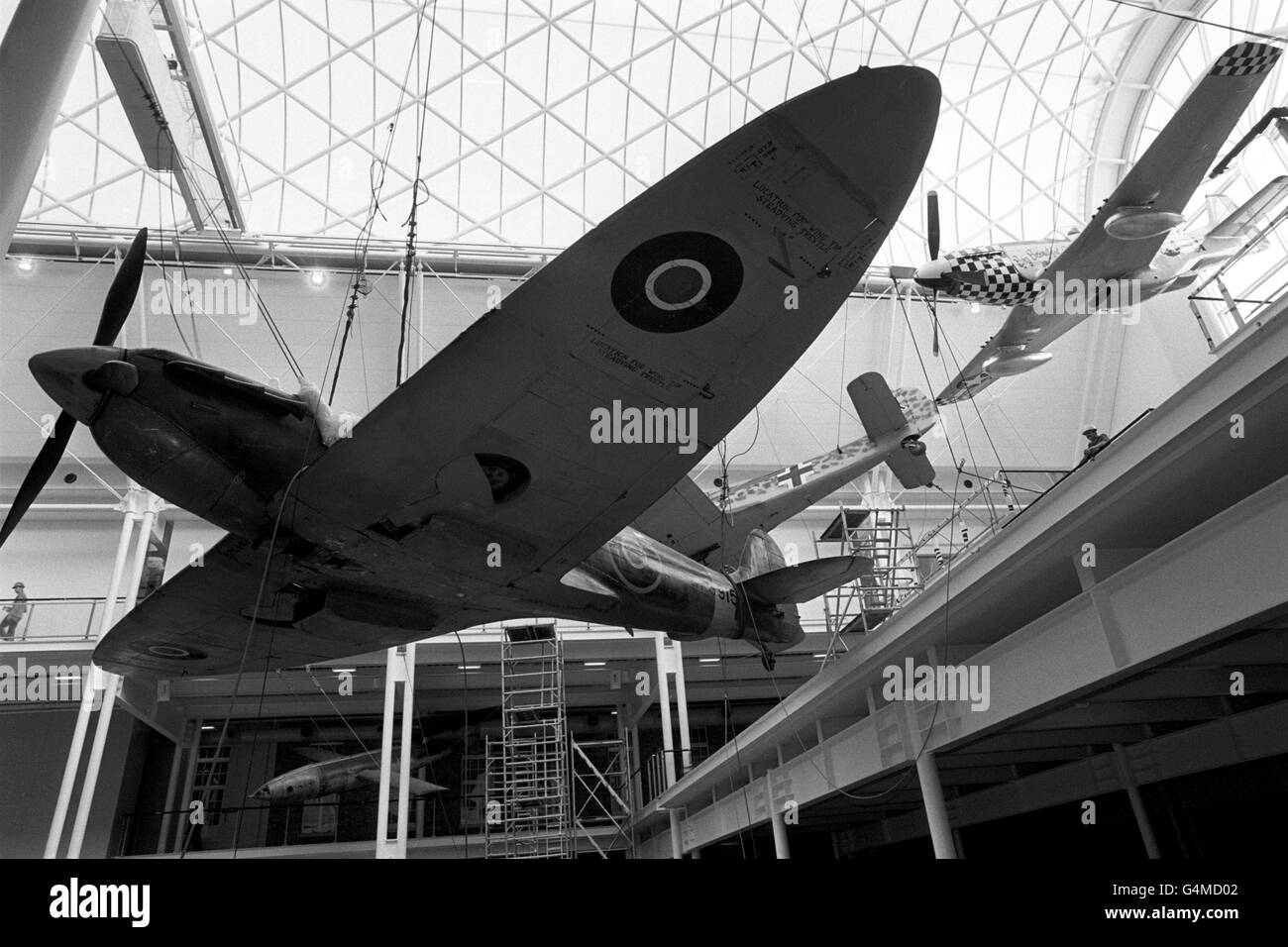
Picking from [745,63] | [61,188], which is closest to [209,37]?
[61,188]

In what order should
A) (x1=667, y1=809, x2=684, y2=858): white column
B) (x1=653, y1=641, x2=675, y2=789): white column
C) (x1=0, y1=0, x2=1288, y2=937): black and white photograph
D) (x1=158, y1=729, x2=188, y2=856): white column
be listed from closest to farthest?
(x1=0, y1=0, x2=1288, y2=937): black and white photograph, (x1=667, y1=809, x2=684, y2=858): white column, (x1=653, y1=641, x2=675, y2=789): white column, (x1=158, y1=729, x2=188, y2=856): white column

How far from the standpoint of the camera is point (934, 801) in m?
7.54

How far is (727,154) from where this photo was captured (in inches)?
168

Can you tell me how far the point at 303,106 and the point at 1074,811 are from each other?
2561 cm

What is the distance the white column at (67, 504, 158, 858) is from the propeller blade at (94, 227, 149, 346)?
10.8 meters

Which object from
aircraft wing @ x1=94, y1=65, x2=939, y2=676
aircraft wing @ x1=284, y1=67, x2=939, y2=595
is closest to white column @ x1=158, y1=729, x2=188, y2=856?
aircraft wing @ x1=94, y1=65, x2=939, y2=676

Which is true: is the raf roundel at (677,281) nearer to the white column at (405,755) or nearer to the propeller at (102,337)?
the propeller at (102,337)

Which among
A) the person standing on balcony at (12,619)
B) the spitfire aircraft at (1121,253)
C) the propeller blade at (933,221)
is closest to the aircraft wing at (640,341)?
the spitfire aircraft at (1121,253)

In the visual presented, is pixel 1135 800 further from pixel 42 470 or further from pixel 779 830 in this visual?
pixel 42 470

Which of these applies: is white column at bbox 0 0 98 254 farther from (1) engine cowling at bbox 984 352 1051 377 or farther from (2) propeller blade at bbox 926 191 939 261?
(1) engine cowling at bbox 984 352 1051 377

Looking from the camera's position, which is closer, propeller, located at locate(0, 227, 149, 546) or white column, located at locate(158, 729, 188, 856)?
propeller, located at locate(0, 227, 149, 546)

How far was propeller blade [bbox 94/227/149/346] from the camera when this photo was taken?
5.45m

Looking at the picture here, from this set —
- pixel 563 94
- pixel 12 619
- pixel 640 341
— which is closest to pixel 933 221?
pixel 640 341
